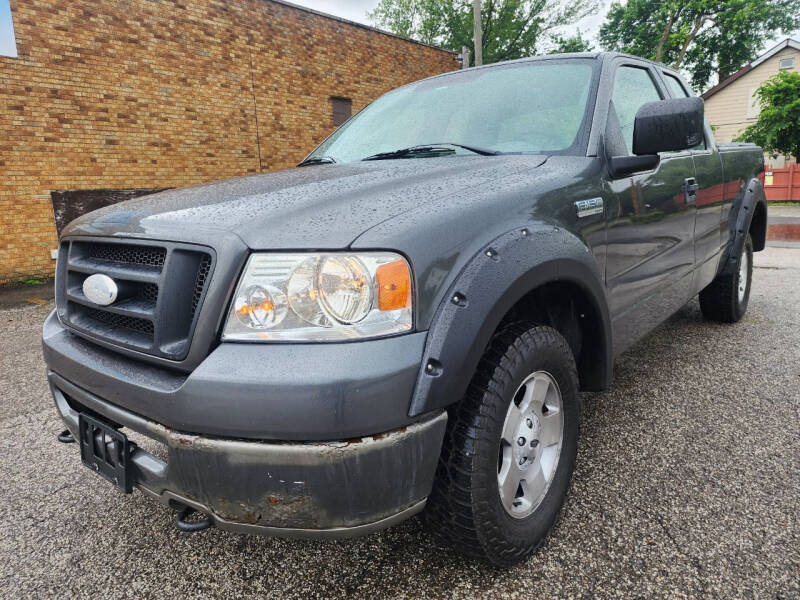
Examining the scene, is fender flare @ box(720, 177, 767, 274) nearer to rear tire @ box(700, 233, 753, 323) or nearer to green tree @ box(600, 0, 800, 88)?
rear tire @ box(700, 233, 753, 323)

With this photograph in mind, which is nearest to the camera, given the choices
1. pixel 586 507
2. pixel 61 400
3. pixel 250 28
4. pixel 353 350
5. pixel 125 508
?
pixel 353 350

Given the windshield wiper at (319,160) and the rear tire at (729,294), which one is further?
the rear tire at (729,294)

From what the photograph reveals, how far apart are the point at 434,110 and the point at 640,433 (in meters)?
1.85

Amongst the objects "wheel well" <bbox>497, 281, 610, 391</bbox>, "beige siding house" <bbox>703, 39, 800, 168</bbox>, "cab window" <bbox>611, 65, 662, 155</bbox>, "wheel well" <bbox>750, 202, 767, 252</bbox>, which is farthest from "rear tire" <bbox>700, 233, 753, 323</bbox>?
"beige siding house" <bbox>703, 39, 800, 168</bbox>

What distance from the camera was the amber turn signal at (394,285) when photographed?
1258 mm

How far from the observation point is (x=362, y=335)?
1.23 meters

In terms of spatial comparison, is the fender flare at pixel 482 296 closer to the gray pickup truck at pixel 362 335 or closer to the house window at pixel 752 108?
the gray pickup truck at pixel 362 335

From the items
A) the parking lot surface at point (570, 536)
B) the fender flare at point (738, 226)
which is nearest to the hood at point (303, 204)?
the parking lot surface at point (570, 536)

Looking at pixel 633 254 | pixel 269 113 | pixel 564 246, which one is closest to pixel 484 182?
pixel 564 246

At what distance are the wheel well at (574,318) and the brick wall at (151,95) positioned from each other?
8.70 meters

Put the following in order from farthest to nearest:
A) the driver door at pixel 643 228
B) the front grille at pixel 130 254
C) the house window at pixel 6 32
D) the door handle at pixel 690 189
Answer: the house window at pixel 6 32 → the door handle at pixel 690 189 → the driver door at pixel 643 228 → the front grille at pixel 130 254

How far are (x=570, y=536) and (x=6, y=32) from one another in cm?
953

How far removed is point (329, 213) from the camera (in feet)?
4.58

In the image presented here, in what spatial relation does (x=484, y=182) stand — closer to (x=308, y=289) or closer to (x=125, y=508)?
(x=308, y=289)
